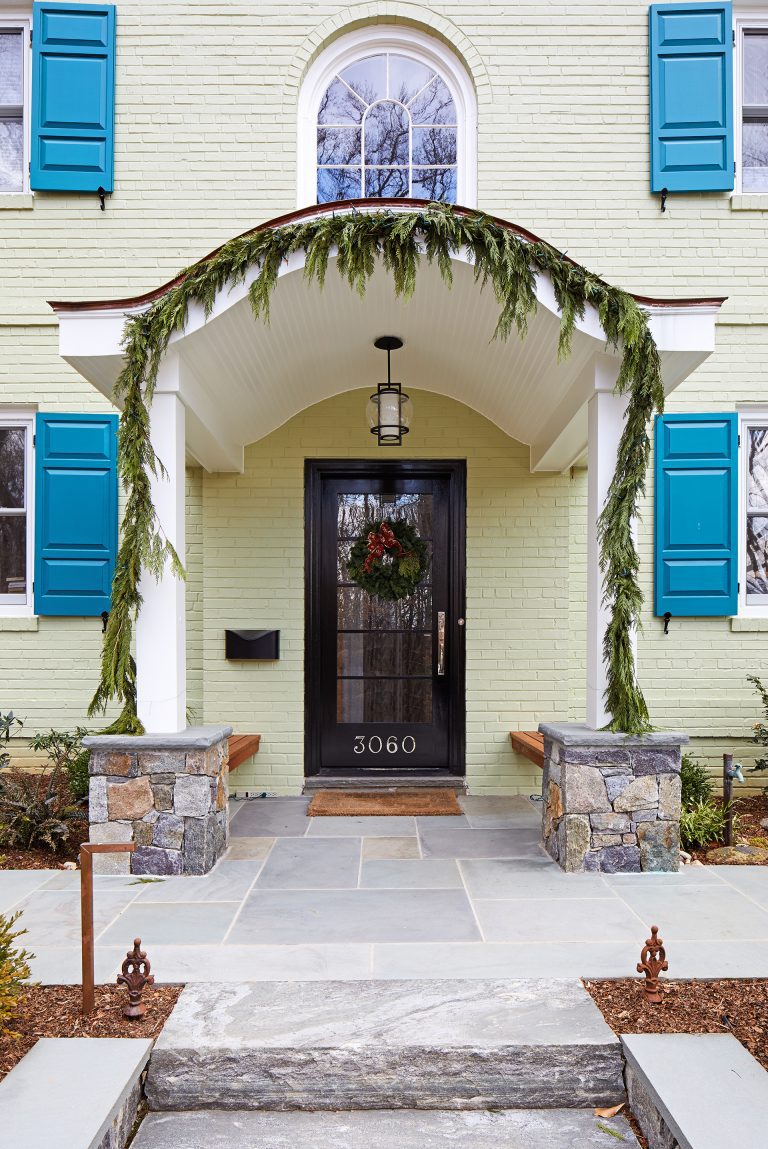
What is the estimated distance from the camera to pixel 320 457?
5535mm

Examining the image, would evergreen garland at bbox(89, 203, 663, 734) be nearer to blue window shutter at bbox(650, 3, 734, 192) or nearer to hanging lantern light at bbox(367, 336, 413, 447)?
hanging lantern light at bbox(367, 336, 413, 447)

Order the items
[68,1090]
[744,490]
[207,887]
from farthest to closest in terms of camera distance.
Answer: [744,490] < [207,887] < [68,1090]

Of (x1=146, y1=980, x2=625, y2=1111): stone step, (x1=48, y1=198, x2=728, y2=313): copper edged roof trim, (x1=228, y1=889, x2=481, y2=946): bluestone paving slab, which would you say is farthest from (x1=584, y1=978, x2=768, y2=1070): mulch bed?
(x1=48, y1=198, x2=728, y2=313): copper edged roof trim

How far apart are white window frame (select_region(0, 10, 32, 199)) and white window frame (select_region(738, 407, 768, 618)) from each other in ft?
16.7

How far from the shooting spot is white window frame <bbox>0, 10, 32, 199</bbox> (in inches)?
217

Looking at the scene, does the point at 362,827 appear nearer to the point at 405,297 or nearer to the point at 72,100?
the point at 405,297

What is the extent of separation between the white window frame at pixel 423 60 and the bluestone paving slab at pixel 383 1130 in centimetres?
516

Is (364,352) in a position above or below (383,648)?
above

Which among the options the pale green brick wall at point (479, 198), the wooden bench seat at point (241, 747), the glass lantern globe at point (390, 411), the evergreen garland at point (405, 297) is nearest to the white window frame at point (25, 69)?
the pale green brick wall at point (479, 198)

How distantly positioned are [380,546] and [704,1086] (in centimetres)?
374

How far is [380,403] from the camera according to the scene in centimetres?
493

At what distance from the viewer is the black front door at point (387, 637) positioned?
5527 millimetres

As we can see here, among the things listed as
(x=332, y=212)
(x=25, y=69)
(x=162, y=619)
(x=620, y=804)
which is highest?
(x=25, y=69)

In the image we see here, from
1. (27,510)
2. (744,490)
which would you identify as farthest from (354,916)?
(744,490)
